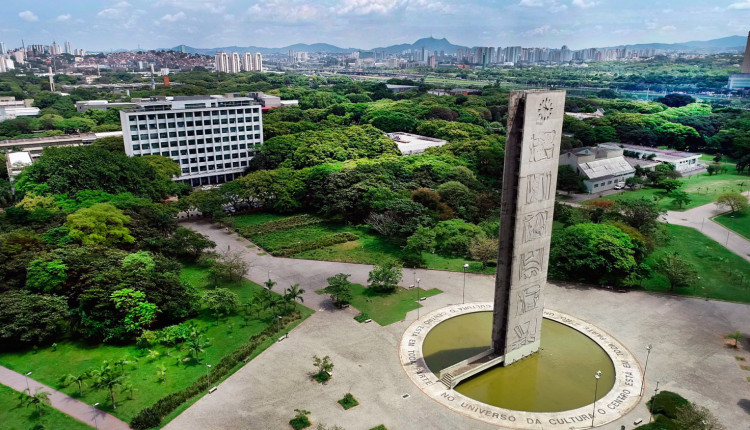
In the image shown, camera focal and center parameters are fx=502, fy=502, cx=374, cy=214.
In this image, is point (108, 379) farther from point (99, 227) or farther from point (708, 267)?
point (708, 267)

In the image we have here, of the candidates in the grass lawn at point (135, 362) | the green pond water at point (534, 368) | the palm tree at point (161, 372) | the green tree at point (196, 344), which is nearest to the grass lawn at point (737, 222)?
the green pond water at point (534, 368)

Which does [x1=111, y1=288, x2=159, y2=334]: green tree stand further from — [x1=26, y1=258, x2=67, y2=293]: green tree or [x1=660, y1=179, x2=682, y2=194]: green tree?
[x1=660, y1=179, x2=682, y2=194]: green tree

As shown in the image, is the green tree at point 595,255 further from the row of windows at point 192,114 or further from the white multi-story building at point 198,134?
the row of windows at point 192,114

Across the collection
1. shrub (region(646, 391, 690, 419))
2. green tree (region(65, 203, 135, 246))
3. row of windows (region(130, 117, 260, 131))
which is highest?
row of windows (region(130, 117, 260, 131))

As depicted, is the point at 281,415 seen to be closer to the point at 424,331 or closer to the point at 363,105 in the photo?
the point at 424,331

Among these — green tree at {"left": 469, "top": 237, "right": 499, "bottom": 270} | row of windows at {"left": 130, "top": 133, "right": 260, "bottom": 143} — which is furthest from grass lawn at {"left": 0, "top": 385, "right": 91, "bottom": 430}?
row of windows at {"left": 130, "top": 133, "right": 260, "bottom": 143}

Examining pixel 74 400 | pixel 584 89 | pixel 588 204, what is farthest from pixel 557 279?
pixel 584 89
